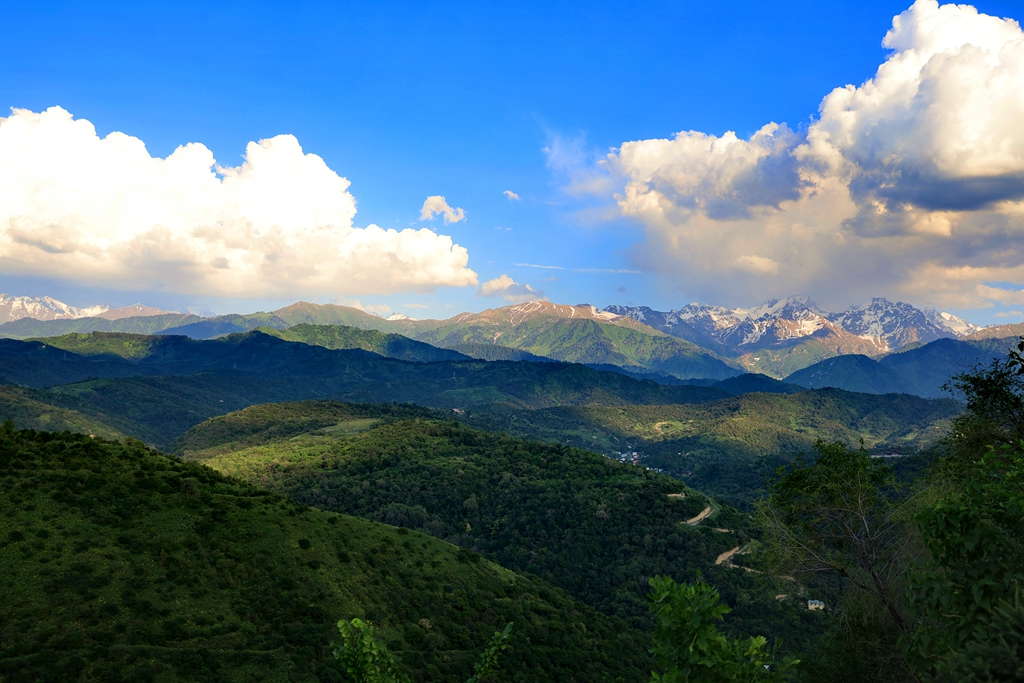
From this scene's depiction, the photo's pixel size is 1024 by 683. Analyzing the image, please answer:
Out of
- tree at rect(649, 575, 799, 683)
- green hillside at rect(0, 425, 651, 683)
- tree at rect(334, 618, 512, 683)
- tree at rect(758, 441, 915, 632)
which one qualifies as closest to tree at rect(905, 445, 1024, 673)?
tree at rect(649, 575, 799, 683)

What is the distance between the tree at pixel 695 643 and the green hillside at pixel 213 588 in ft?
114

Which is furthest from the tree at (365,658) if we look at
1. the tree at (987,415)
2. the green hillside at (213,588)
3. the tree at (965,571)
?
the tree at (987,415)

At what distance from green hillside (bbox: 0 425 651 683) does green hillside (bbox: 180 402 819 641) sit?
120 feet

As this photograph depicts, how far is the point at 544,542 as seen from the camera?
131m

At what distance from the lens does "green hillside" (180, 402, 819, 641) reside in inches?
4444

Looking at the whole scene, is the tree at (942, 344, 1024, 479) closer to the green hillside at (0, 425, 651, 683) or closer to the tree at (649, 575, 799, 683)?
the tree at (649, 575, 799, 683)

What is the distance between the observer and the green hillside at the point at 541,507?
4444 inches

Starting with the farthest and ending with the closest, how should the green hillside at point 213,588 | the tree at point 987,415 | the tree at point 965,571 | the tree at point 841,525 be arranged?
the tree at point 987,415 → the green hillside at point 213,588 → the tree at point 841,525 → the tree at point 965,571

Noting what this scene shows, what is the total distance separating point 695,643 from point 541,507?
446 feet

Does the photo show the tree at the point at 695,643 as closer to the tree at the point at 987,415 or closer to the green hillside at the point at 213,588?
the green hillside at the point at 213,588

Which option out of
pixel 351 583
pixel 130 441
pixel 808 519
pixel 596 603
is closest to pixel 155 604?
pixel 351 583

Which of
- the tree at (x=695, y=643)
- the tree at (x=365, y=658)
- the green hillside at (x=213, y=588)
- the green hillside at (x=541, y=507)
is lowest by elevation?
the green hillside at (x=541, y=507)

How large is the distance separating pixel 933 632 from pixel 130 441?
293ft

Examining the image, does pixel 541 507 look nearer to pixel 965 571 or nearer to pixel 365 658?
pixel 365 658
